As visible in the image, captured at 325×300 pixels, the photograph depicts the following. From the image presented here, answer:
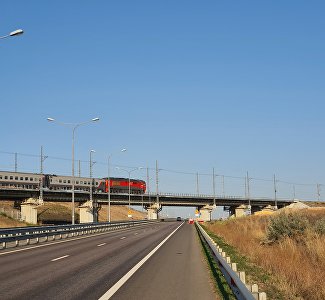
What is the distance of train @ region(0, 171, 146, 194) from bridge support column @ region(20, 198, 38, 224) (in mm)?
2627

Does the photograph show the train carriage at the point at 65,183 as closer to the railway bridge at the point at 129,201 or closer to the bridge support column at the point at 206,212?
the railway bridge at the point at 129,201

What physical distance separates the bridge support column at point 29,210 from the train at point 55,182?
2.63 m

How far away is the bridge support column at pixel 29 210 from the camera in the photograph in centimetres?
7806

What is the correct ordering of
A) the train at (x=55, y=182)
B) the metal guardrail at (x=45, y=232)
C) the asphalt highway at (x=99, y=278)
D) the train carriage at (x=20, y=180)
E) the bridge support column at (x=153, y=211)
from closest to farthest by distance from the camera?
1. the asphalt highway at (x=99, y=278)
2. the metal guardrail at (x=45, y=232)
3. the train carriage at (x=20, y=180)
4. the train at (x=55, y=182)
5. the bridge support column at (x=153, y=211)

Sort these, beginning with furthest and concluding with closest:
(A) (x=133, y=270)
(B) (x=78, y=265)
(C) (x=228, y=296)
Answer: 1. (B) (x=78, y=265)
2. (A) (x=133, y=270)
3. (C) (x=228, y=296)

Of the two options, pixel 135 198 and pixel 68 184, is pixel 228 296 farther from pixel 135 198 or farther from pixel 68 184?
pixel 135 198

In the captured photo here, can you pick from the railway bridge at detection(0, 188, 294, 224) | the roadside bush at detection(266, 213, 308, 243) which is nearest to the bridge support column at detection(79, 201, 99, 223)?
the railway bridge at detection(0, 188, 294, 224)

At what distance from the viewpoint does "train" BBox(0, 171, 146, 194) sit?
73062mm

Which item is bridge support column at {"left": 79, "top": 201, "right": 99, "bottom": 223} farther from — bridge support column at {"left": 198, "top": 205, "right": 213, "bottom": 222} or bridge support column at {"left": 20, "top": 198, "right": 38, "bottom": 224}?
bridge support column at {"left": 198, "top": 205, "right": 213, "bottom": 222}

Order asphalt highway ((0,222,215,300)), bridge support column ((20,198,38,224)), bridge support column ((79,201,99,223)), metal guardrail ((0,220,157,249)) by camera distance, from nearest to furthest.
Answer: asphalt highway ((0,222,215,300)) → metal guardrail ((0,220,157,249)) → bridge support column ((20,198,38,224)) → bridge support column ((79,201,99,223))

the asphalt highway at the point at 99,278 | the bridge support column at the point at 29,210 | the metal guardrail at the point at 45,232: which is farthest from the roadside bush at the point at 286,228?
the bridge support column at the point at 29,210

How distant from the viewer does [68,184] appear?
8169cm

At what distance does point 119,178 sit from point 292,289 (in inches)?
3350

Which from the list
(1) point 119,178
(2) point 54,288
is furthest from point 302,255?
(1) point 119,178
